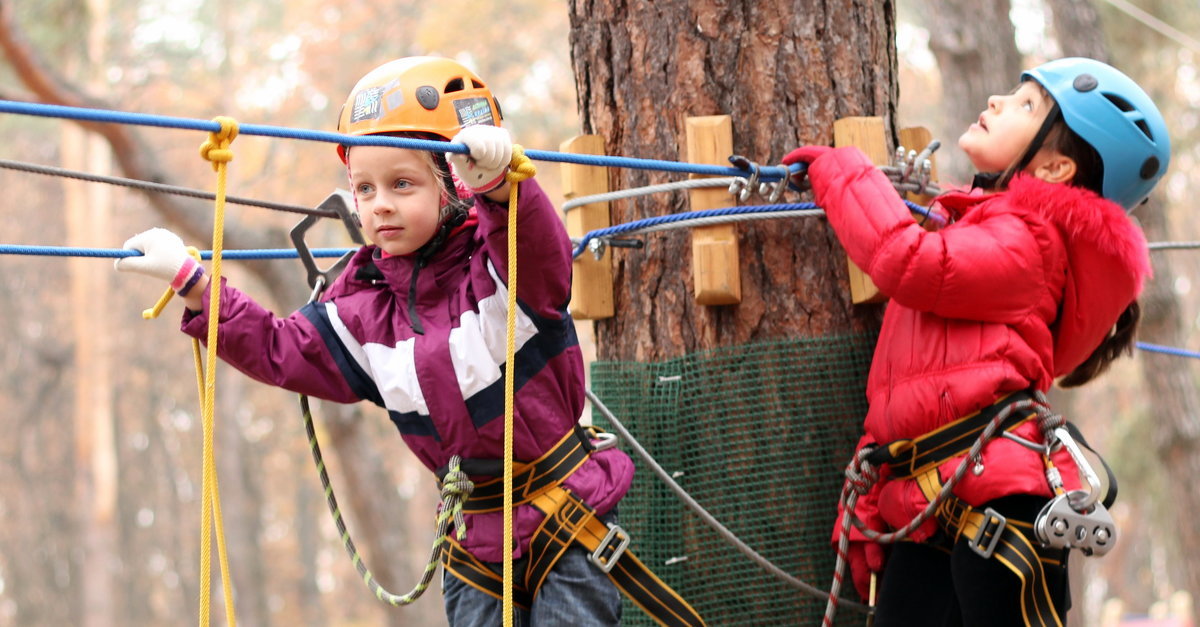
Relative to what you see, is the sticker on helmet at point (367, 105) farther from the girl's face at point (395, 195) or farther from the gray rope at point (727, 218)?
the gray rope at point (727, 218)

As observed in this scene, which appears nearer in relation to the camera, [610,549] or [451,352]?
[451,352]

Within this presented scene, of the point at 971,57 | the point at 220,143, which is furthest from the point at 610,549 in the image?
the point at 971,57

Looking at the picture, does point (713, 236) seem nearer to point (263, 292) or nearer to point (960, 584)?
point (960, 584)

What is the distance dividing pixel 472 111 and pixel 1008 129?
4.03 ft

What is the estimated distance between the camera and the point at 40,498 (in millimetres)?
25016

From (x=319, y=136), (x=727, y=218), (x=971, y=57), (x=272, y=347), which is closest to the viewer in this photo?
(x=319, y=136)

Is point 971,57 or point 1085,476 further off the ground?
point 971,57

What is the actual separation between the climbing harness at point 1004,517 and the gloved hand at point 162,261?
154 cm

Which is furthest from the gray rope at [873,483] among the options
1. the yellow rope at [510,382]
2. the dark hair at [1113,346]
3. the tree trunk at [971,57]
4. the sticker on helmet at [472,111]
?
the tree trunk at [971,57]

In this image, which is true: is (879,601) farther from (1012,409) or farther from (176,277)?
(176,277)

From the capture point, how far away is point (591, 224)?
3.29 meters

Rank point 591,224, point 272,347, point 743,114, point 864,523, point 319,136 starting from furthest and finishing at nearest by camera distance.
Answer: point 591,224
point 743,114
point 864,523
point 272,347
point 319,136

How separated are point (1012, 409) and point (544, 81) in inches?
558

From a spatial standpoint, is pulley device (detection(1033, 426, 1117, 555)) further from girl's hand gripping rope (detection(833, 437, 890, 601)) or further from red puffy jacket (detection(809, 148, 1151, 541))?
girl's hand gripping rope (detection(833, 437, 890, 601))
